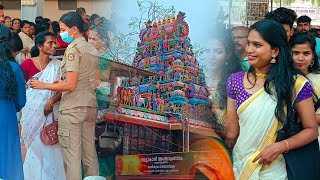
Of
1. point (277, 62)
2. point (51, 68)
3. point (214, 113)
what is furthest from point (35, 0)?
point (277, 62)

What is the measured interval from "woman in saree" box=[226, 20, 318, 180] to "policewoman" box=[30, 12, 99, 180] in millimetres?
2042

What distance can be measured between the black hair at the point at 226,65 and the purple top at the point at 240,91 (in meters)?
0.89

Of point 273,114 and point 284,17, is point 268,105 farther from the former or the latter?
point 284,17

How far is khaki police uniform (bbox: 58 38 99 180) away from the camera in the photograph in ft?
18.0

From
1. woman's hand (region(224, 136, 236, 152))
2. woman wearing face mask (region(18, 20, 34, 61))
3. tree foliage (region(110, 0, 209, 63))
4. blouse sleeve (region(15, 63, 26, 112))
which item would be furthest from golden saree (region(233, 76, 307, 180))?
woman wearing face mask (region(18, 20, 34, 61))

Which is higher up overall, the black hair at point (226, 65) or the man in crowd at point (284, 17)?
the man in crowd at point (284, 17)

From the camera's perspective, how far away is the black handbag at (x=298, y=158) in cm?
357

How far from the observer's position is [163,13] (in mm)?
5012

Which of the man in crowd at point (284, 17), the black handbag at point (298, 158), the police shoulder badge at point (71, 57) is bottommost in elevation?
the black handbag at point (298, 158)

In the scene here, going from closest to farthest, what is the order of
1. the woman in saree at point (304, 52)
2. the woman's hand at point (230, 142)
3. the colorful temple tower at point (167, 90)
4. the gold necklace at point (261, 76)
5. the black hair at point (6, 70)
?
the gold necklace at point (261, 76) → the woman's hand at point (230, 142) → the woman in saree at point (304, 52) → the colorful temple tower at point (167, 90) → the black hair at point (6, 70)

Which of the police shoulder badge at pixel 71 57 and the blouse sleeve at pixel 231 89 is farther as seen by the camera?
the police shoulder badge at pixel 71 57

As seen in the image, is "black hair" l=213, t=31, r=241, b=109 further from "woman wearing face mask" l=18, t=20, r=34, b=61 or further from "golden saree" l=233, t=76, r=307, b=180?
"woman wearing face mask" l=18, t=20, r=34, b=61

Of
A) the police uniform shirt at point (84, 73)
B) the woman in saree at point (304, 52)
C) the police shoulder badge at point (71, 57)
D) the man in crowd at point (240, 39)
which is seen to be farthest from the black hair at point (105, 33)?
the woman in saree at point (304, 52)

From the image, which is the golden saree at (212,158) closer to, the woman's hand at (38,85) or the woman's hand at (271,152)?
the woman's hand at (271,152)
